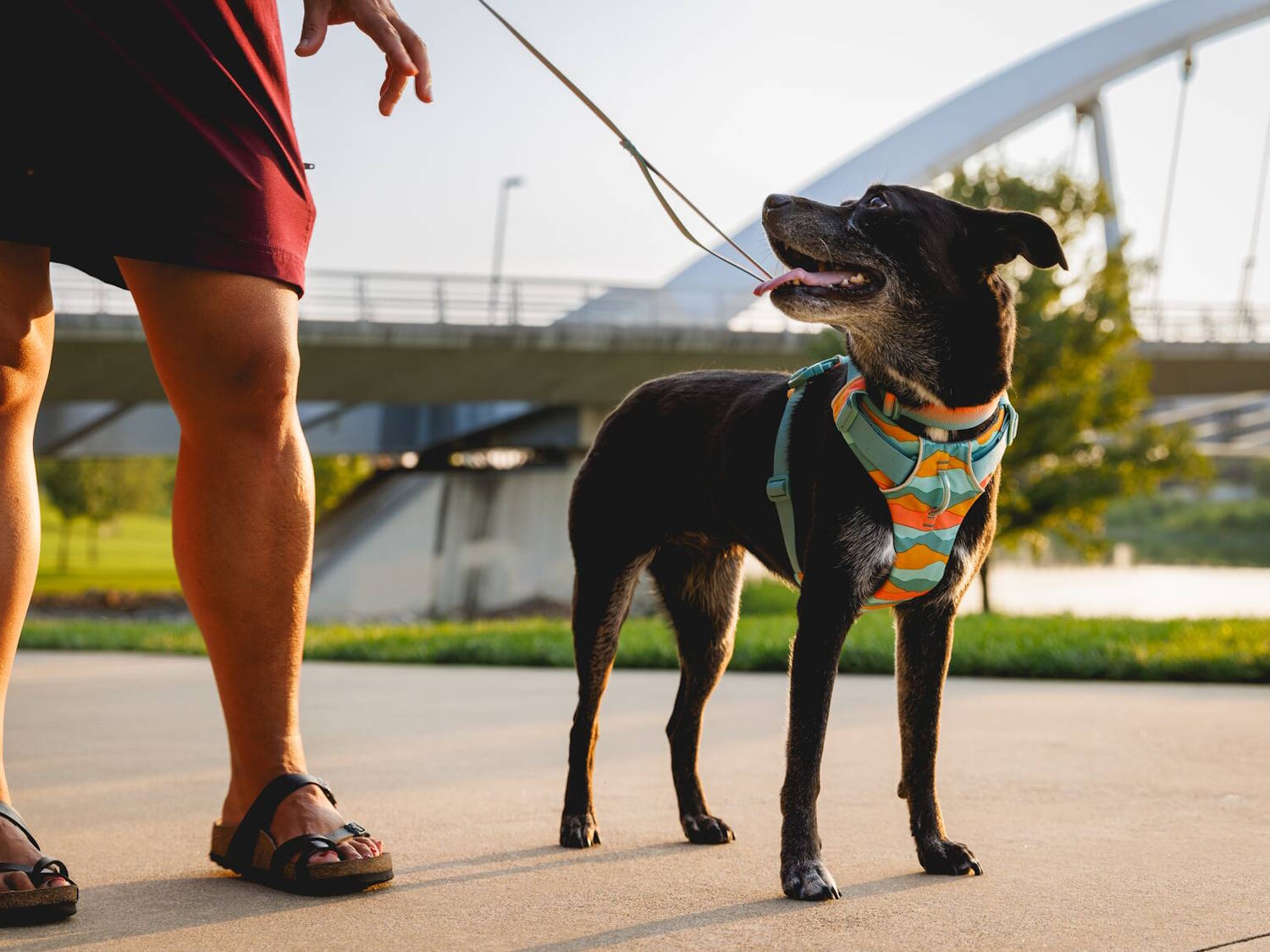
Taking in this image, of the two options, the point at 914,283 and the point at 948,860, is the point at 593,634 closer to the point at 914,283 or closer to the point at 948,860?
the point at 948,860

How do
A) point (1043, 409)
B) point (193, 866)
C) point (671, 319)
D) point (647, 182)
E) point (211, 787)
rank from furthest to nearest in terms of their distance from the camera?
point (671, 319) → point (1043, 409) → point (211, 787) → point (647, 182) → point (193, 866)

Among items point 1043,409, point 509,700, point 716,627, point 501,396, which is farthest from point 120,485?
point 716,627

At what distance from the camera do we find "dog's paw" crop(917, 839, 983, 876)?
310cm

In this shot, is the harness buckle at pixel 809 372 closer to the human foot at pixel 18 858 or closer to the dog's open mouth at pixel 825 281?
the dog's open mouth at pixel 825 281

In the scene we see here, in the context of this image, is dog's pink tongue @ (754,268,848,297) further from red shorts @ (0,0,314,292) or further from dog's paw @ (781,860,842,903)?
dog's paw @ (781,860,842,903)

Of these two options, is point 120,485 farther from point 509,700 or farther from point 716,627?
point 716,627

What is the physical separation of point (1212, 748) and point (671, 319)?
23.4 metres

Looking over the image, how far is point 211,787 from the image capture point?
4297 mm

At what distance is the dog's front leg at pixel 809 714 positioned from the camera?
2908mm

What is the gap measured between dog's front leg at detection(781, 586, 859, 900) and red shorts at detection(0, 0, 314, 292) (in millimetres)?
1456

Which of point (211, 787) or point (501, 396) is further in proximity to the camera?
point (501, 396)

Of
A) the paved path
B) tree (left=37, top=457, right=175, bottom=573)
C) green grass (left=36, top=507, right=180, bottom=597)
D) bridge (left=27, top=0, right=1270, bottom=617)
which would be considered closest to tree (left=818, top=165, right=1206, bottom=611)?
bridge (left=27, top=0, right=1270, bottom=617)

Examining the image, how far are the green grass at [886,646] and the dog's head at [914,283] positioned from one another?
5194 mm

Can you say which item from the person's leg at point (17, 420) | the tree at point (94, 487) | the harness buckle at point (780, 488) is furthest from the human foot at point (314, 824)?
the tree at point (94, 487)
